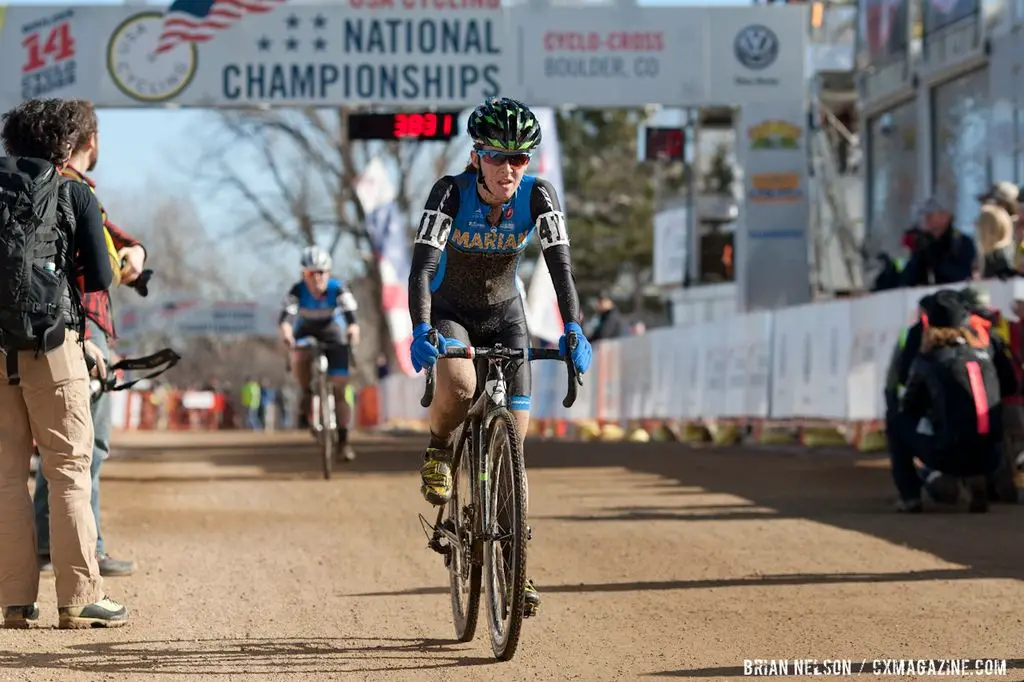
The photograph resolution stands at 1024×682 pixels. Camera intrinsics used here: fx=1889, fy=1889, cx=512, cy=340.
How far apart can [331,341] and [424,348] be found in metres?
10.8

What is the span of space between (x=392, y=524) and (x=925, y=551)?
3706mm

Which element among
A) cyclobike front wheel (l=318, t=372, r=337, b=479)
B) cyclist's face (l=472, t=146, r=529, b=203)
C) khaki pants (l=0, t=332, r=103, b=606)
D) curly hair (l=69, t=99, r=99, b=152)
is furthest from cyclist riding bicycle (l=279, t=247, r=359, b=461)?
cyclist's face (l=472, t=146, r=529, b=203)

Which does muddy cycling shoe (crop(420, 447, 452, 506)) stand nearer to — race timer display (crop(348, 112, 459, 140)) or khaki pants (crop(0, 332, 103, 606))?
khaki pants (crop(0, 332, 103, 606))

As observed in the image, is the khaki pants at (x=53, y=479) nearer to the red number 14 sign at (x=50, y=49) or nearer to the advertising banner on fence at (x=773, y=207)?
the red number 14 sign at (x=50, y=49)

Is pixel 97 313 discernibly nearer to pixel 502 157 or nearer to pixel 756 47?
pixel 502 157

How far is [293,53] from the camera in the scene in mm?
24844

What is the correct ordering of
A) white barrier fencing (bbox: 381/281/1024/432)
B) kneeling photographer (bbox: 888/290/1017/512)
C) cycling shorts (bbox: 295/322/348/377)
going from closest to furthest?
kneeling photographer (bbox: 888/290/1017/512)
cycling shorts (bbox: 295/322/348/377)
white barrier fencing (bbox: 381/281/1024/432)

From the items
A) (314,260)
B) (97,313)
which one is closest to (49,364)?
(97,313)

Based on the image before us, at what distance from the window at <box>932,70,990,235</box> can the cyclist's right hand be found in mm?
17097

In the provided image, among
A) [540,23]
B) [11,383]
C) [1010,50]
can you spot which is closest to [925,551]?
[11,383]

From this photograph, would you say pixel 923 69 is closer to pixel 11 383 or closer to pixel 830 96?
pixel 830 96

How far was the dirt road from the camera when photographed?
22.0ft

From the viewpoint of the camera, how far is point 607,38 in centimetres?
2542

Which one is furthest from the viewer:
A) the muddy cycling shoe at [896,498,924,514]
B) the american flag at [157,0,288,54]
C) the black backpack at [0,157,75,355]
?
the american flag at [157,0,288,54]
